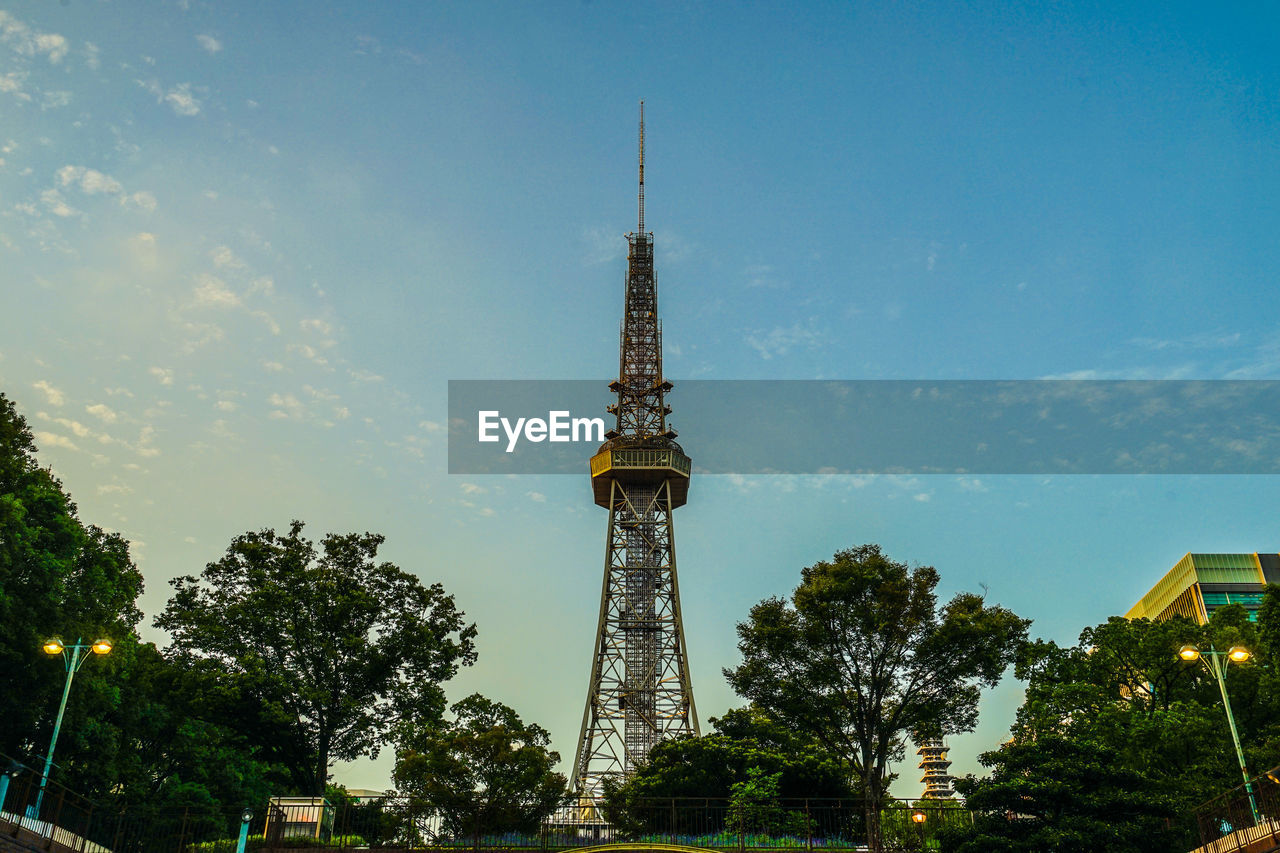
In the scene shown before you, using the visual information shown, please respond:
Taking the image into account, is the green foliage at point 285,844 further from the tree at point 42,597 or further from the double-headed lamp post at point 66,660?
the tree at point 42,597

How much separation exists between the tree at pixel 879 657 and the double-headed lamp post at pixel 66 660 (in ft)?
65.4

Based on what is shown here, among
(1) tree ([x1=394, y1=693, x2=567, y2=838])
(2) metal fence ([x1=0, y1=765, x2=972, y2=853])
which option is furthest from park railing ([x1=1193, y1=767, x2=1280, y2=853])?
(1) tree ([x1=394, y1=693, x2=567, y2=838])

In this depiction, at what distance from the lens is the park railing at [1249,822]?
17.1 m

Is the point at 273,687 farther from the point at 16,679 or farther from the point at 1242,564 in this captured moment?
the point at 1242,564

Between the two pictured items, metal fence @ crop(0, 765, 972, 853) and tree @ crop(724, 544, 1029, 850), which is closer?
metal fence @ crop(0, 765, 972, 853)

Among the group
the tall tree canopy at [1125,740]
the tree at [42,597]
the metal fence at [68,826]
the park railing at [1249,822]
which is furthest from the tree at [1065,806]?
the tree at [42,597]

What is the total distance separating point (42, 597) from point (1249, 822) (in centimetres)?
3198

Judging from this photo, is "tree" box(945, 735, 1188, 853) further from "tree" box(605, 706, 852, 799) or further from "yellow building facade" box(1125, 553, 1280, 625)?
"yellow building facade" box(1125, 553, 1280, 625)

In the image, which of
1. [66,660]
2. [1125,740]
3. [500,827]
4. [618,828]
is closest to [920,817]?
[618,828]

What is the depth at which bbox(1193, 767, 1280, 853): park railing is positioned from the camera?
17.1 metres

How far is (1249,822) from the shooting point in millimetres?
19609

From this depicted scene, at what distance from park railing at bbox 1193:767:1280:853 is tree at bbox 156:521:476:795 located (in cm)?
2480

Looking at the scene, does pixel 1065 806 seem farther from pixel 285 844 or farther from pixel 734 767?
pixel 285 844

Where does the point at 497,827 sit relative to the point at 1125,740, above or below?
below
